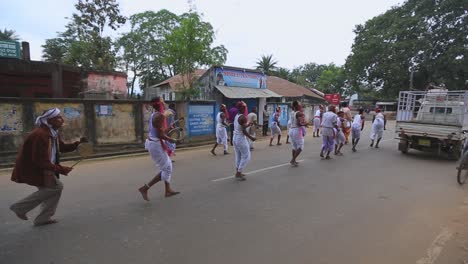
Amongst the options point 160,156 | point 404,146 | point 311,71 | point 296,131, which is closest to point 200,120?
point 296,131

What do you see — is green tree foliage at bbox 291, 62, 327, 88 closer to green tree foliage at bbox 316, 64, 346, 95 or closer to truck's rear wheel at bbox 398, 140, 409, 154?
green tree foliage at bbox 316, 64, 346, 95

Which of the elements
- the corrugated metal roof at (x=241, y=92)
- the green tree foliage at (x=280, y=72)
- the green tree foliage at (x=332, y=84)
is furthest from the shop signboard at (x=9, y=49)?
the green tree foliage at (x=332, y=84)

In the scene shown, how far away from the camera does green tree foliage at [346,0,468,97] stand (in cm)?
3136

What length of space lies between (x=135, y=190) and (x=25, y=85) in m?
14.1

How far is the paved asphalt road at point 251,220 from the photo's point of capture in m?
3.46

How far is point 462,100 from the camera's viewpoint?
10.3 m

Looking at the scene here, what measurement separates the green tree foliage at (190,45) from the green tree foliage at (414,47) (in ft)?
88.4

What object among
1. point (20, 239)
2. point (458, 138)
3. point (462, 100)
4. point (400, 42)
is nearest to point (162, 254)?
point (20, 239)

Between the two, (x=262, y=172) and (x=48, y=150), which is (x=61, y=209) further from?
(x=262, y=172)

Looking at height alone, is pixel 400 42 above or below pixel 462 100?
above

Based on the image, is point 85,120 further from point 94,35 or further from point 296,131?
point 94,35

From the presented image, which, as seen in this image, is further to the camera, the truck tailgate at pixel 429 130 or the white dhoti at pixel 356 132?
the white dhoti at pixel 356 132

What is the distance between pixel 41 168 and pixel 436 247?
16.9ft

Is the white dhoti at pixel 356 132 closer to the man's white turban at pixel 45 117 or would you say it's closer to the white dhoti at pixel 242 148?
the white dhoti at pixel 242 148
